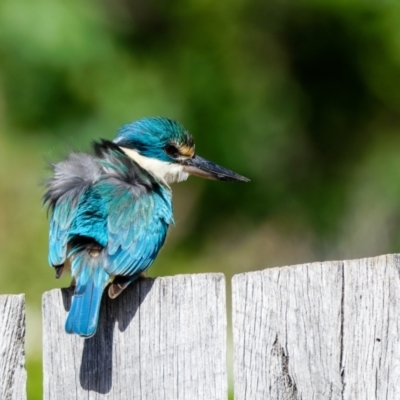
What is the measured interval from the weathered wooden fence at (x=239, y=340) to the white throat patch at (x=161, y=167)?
181 centimetres

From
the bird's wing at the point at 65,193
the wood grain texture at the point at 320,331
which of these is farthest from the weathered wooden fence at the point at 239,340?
the bird's wing at the point at 65,193

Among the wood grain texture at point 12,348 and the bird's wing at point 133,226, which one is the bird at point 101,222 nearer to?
the bird's wing at point 133,226

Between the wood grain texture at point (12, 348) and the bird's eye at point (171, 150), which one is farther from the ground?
the bird's eye at point (171, 150)

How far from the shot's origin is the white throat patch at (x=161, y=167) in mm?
4406

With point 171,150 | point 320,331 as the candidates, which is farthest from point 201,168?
point 320,331

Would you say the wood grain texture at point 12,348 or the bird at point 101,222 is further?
the bird at point 101,222

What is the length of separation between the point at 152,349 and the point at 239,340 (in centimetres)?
25

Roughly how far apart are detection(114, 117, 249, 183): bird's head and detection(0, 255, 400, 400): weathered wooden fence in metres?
1.82

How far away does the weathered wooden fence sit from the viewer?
7.72 feet

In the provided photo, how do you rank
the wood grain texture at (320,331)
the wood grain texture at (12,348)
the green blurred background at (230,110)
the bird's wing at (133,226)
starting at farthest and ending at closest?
the green blurred background at (230,110) < the bird's wing at (133,226) < the wood grain texture at (12,348) < the wood grain texture at (320,331)

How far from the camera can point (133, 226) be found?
326 centimetres

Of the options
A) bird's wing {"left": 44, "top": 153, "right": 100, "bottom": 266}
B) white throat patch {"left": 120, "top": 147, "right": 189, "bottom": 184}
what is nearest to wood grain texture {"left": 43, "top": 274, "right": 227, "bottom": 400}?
bird's wing {"left": 44, "top": 153, "right": 100, "bottom": 266}

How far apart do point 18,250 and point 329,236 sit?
223 centimetres

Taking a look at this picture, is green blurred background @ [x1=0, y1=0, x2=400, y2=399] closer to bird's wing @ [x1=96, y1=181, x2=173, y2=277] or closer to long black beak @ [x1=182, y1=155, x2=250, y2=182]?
long black beak @ [x1=182, y1=155, x2=250, y2=182]
